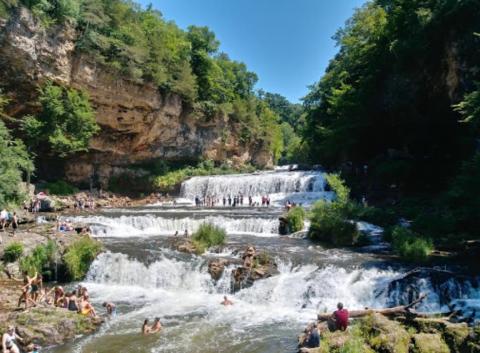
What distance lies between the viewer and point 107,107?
108 feet

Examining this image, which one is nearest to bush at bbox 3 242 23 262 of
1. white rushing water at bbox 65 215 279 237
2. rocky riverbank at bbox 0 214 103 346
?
rocky riverbank at bbox 0 214 103 346

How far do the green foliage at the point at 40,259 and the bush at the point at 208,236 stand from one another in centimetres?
567

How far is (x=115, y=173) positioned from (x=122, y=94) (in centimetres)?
768

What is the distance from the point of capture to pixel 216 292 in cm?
1427

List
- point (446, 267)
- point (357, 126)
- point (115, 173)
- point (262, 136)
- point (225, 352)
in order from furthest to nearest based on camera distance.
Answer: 1. point (262, 136)
2. point (115, 173)
3. point (357, 126)
4. point (446, 267)
5. point (225, 352)

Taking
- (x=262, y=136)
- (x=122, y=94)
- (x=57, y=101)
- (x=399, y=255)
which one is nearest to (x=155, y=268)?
(x=399, y=255)

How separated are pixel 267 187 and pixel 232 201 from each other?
A: 3250 millimetres

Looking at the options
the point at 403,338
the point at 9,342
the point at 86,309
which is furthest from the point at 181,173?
the point at 403,338

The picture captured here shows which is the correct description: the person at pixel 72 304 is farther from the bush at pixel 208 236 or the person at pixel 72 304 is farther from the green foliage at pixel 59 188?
the green foliage at pixel 59 188

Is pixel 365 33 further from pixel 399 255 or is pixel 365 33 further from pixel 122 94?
pixel 399 255

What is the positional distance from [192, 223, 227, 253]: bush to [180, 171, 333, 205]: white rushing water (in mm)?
13139

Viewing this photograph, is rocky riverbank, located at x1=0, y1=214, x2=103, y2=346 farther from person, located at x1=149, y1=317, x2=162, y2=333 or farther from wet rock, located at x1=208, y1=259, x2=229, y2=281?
wet rock, located at x1=208, y1=259, x2=229, y2=281

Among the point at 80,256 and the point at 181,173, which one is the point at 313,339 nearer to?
the point at 80,256

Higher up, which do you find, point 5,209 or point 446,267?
point 5,209
